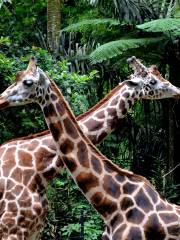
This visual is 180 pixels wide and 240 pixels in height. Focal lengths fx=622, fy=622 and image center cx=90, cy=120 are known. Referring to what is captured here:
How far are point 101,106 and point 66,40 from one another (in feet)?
21.6

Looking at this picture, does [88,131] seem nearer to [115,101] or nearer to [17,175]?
[115,101]

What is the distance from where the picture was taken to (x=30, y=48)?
395 inches

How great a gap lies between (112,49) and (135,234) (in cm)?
613

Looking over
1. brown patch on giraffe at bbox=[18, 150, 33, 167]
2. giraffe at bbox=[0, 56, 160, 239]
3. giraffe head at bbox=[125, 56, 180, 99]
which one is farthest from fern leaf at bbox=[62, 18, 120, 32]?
brown patch on giraffe at bbox=[18, 150, 33, 167]

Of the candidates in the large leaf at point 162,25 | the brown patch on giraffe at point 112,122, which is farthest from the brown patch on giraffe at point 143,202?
the large leaf at point 162,25

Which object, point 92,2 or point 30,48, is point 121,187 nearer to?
point 30,48

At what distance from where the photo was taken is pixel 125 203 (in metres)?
5.05

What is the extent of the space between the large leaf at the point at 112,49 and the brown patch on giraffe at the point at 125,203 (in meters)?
5.79

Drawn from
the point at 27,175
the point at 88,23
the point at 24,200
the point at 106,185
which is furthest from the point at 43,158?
the point at 88,23

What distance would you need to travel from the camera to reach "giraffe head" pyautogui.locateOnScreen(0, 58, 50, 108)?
5.18 meters

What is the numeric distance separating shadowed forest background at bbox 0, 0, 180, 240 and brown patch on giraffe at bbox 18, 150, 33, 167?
271cm

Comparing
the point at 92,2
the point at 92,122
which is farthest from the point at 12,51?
the point at 92,122

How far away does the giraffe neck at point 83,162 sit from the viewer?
5066 mm

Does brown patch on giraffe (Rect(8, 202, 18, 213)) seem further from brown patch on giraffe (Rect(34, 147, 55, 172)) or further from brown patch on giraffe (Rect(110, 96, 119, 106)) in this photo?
brown patch on giraffe (Rect(110, 96, 119, 106))
